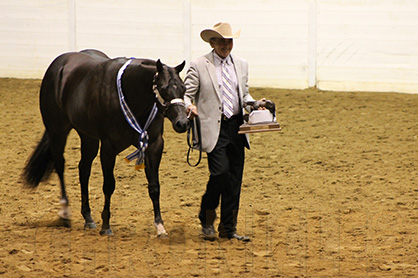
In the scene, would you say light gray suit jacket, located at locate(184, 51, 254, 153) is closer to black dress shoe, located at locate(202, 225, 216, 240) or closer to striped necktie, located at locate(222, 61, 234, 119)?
striped necktie, located at locate(222, 61, 234, 119)

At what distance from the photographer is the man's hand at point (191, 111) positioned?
5.83 m

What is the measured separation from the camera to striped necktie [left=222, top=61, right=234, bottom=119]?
6082mm

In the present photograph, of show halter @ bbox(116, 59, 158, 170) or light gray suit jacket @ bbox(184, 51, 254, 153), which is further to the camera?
show halter @ bbox(116, 59, 158, 170)

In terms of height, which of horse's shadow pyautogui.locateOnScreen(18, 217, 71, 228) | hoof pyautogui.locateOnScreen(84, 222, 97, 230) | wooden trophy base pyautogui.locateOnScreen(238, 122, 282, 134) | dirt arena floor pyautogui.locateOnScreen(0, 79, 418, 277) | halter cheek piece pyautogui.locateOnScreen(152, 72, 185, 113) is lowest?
horse's shadow pyautogui.locateOnScreen(18, 217, 71, 228)

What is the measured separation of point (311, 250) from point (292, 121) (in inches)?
211

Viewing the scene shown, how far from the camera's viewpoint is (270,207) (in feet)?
24.5

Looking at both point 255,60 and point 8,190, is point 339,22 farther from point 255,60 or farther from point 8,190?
point 8,190

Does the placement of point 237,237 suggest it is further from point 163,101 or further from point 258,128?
point 163,101

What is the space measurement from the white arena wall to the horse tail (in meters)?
6.14

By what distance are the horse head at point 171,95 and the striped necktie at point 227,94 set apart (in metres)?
0.40

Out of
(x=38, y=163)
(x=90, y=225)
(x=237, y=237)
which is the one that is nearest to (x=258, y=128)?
(x=237, y=237)

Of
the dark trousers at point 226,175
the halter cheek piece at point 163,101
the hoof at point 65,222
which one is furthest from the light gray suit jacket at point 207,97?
the hoof at point 65,222

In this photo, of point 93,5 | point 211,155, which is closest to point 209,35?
point 211,155

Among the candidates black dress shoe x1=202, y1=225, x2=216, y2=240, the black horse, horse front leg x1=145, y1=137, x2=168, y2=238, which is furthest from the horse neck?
black dress shoe x1=202, y1=225, x2=216, y2=240
